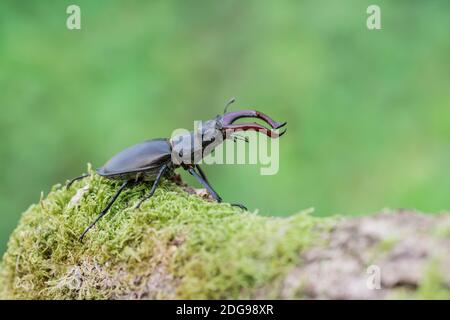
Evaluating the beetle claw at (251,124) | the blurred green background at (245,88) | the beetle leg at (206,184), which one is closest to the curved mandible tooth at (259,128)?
the beetle claw at (251,124)

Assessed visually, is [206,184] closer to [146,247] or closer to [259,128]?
[259,128]

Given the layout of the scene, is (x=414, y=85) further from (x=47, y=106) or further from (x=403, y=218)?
(x=403, y=218)

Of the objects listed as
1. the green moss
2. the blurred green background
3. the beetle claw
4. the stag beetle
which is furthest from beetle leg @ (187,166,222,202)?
the blurred green background

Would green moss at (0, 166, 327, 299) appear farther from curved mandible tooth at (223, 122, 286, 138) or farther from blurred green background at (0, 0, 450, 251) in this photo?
blurred green background at (0, 0, 450, 251)

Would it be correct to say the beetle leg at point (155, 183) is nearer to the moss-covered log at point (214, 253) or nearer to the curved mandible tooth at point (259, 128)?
the moss-covered log at point (214, 253)
